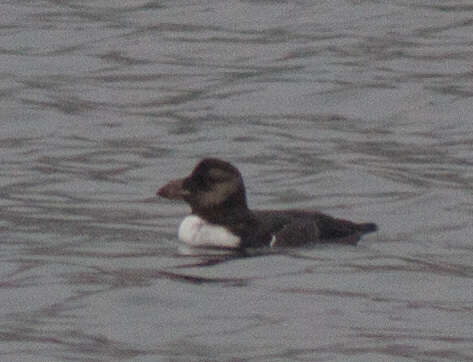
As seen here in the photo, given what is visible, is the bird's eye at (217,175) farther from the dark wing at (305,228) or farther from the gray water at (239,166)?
the gray water at (239,166)

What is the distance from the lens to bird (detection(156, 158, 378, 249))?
52.9 feet

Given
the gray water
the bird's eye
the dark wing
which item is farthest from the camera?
the bird's eye

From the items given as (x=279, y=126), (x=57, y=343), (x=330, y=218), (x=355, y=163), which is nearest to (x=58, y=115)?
(x=279, y=126)

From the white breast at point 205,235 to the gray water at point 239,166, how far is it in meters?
0.12

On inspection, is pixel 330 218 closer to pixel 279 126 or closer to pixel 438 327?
pixel 438 327

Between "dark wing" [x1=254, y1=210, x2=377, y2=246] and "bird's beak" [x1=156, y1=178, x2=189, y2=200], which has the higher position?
"bird's beak" [x1=156, y1=178, x2=189, y2=200]

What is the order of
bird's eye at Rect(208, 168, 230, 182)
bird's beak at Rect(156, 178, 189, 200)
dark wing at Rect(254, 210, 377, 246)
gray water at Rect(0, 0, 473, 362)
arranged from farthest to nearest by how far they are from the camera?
bird's beak at Rect(156, 178, 189, 200), bird's eye at Rect(208, 168, 230, 182), dark wing at Rect(254, 210, 377, 246), gray water at Rect(0, 0, 473, 362)

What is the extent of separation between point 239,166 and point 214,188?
3.52 meters

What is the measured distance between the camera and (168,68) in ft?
78.3

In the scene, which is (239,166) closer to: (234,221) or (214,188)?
(214,188)

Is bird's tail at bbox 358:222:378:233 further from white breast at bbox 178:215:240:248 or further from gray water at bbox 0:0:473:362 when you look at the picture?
white breast at bbox 178:215:240:248

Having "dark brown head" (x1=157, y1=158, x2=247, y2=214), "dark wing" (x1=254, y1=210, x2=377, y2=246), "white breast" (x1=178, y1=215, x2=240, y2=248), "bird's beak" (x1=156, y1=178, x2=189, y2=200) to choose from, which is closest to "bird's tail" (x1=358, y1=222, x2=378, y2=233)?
"dark wing" (x1=254, y1=210, x2=377, y2=246)

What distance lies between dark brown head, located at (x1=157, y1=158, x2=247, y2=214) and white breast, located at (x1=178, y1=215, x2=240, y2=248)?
0.13 m

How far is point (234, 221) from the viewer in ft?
53.1
